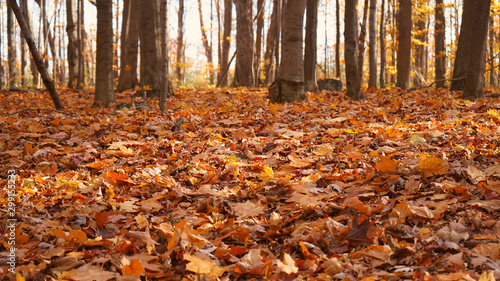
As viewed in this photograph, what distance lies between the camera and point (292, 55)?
21.9 feet

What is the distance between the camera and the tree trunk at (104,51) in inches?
253

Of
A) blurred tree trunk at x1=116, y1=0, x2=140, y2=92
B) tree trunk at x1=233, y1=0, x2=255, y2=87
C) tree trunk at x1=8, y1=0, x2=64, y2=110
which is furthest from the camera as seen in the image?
tree trunk at x1=233, y1=0, x2=255, y2=87

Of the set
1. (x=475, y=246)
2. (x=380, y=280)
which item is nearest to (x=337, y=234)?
Answer: (x=380, y=280)

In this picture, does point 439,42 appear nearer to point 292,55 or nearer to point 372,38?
point 372,38

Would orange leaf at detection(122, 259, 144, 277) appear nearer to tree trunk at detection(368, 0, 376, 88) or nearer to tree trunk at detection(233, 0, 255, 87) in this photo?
tree trunk at detection(368, 0, 376, 88)

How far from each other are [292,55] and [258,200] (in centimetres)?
443

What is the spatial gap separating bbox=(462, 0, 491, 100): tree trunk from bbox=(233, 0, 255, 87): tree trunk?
22.0ft

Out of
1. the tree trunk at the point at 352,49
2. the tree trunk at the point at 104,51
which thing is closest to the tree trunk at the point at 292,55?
the tree trunk at the point at 352,49

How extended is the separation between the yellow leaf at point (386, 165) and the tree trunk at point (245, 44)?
928 cm

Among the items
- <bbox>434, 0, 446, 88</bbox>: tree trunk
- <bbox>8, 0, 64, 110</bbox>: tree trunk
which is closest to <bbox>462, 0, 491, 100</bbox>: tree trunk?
<bbox>434, 0, 446, 88</bbox>: tree trunk

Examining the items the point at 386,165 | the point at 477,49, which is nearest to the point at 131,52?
the point at 477,49

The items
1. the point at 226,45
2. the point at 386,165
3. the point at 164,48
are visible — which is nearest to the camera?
the point at 386,165

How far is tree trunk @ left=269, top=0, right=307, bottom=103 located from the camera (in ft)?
21.8

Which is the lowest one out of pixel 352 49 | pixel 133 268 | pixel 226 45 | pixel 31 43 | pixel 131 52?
pixel 133 268
